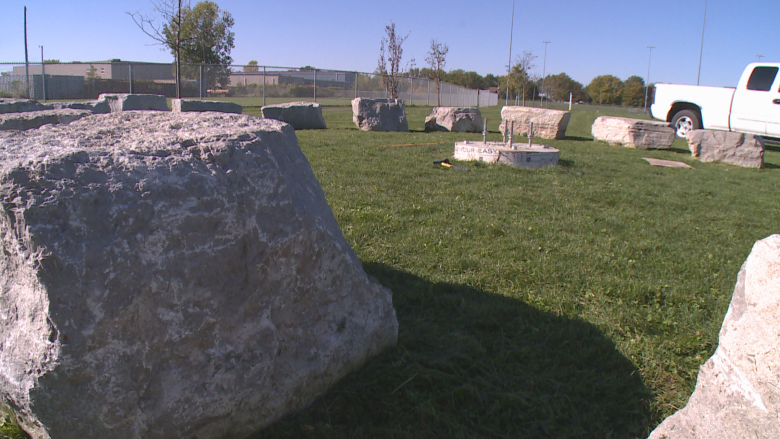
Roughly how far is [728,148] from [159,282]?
1337 centimetres

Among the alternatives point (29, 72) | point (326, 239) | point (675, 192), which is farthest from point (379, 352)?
point (29, 72)

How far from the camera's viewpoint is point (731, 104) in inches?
549

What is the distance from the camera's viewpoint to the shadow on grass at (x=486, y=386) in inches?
90.7

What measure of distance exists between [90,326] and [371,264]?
245cm

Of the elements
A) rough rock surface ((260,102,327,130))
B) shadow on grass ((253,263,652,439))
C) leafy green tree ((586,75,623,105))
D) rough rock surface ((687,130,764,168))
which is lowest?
shadow on grass ((253,263,652,439))

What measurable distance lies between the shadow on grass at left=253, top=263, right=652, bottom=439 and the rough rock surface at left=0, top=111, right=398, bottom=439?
0.25 meters

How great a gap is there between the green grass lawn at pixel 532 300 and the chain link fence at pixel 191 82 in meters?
17.2

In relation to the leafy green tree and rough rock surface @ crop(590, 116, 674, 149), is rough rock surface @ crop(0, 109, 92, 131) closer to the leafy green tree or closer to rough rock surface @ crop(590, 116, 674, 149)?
rough rock surface @ crop(590, 116, 674, 149)

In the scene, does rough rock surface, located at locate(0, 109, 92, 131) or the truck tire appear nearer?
rough rock surface, located at locate(0, 109, 92, 131)

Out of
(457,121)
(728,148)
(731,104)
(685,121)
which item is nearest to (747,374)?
(728,148)

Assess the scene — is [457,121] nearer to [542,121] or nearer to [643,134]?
[542,121]

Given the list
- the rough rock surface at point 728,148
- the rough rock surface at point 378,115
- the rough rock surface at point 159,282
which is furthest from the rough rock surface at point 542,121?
the rough rock surface at point 159,282

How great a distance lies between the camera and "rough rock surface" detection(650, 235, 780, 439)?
1578 mm

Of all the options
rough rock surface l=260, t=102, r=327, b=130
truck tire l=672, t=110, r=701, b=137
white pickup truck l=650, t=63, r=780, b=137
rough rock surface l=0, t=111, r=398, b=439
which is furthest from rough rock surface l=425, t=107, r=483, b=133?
rough rock surface l=0, t=111, r=398, b=439
